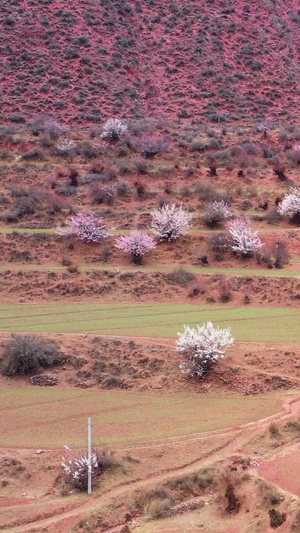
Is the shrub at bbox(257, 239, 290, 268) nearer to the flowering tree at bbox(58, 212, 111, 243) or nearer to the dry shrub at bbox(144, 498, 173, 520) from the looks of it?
the flowering tree at bbox(58, 212, 111, 243)

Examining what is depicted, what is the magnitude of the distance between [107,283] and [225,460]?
10.8 meters

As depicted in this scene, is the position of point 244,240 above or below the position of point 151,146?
below

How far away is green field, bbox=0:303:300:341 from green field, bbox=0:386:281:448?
2.87 m

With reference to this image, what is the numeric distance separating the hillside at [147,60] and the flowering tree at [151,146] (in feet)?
26.3

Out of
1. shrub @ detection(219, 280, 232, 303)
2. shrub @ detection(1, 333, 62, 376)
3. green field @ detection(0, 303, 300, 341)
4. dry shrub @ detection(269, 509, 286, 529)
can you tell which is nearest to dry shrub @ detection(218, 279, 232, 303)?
shrub @ detection(219, 280, 232, 303)

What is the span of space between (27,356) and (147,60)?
41.6m

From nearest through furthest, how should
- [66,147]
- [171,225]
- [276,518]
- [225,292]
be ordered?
1. [276,518]
2. [225,292]
3. [171,225]
4. [66,147]

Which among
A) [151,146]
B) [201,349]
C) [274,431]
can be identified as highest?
[151,146]

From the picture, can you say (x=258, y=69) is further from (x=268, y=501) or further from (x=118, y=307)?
(x=268, y=501)

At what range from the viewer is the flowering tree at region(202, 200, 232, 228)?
27.4 m

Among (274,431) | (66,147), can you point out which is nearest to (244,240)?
(274,431)

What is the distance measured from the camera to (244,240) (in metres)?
24.3

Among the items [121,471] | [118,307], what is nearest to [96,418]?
[121,471]

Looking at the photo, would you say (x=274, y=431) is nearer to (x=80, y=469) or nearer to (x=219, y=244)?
(x=80, y=469)
